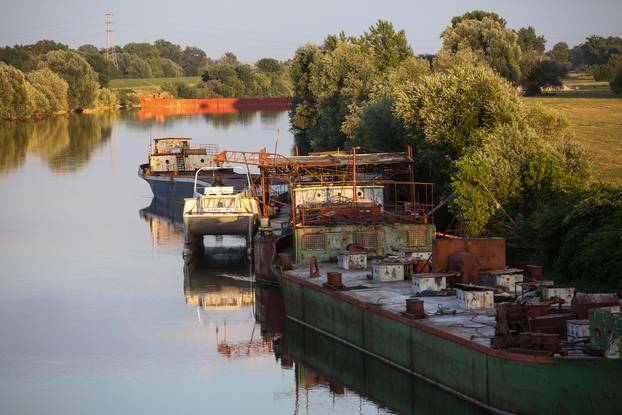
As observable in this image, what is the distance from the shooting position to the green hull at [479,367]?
23.9m

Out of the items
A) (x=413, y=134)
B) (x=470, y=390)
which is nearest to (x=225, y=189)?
(x=413, y=134)

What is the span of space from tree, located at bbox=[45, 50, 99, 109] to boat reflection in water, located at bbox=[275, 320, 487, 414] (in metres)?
146

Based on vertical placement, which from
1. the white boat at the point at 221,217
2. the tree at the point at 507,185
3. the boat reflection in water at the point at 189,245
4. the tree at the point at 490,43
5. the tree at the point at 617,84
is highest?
the tree at the point at 490,43

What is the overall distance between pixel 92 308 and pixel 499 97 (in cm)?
2174

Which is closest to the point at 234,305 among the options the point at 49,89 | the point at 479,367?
the point at 479,367

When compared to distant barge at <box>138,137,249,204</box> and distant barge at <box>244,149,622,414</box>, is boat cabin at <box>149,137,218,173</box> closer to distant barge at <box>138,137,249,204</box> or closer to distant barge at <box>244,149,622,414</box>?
distant barge at <box>138,137,249,204</box>

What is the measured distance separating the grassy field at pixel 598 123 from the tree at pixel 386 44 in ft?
47.9

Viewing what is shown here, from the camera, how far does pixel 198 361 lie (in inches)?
1315

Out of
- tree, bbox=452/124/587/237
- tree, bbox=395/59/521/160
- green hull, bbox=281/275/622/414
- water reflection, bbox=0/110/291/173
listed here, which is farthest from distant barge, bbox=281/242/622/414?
water reflection, bbox=0/110/291/173

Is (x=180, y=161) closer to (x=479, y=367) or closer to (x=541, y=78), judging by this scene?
(x=541, y=78)

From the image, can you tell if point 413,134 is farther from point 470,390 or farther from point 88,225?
point 470,390

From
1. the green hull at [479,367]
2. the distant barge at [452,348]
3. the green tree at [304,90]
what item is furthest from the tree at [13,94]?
the green hull at [479,367]

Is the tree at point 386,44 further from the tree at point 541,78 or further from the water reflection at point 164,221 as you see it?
the water reflection at point 164,221

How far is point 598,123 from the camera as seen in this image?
7119 cm
